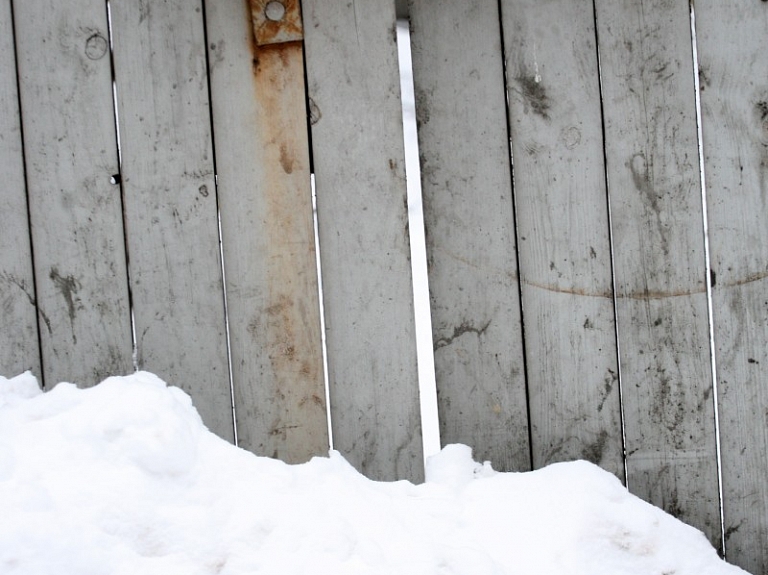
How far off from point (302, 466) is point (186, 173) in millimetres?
669

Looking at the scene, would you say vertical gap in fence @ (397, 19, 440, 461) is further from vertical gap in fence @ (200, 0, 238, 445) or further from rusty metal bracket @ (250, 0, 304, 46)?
vertical gap in fence @ (200, 0, 238, 445)

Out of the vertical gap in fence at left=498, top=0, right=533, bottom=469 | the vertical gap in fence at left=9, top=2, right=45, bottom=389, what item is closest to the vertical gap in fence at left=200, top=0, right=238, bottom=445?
the vertical gap in fence at left=9, top=2, right=45, bottom=389

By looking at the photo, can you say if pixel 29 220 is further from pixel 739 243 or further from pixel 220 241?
pixel 739 243

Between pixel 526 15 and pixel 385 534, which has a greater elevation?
pixel 526 15

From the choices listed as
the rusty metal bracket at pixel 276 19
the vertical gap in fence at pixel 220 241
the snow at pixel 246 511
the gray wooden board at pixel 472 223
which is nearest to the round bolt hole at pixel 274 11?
the rusty metal bracket at pixel 276 19

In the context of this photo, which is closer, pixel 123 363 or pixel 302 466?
pixel 302 466

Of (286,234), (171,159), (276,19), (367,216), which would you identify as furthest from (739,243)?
(171,159)

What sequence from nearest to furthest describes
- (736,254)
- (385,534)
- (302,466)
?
(385,534), (302,466), (736,254)

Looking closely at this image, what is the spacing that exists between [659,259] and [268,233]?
0.83 meters

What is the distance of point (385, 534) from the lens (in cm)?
139

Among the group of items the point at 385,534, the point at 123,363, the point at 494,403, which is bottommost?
the point at 385,534

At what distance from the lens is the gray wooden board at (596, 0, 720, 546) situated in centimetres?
177

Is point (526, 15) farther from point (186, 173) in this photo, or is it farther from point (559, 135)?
point (186, 173)

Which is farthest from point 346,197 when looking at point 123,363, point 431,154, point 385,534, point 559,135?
point 385,534
